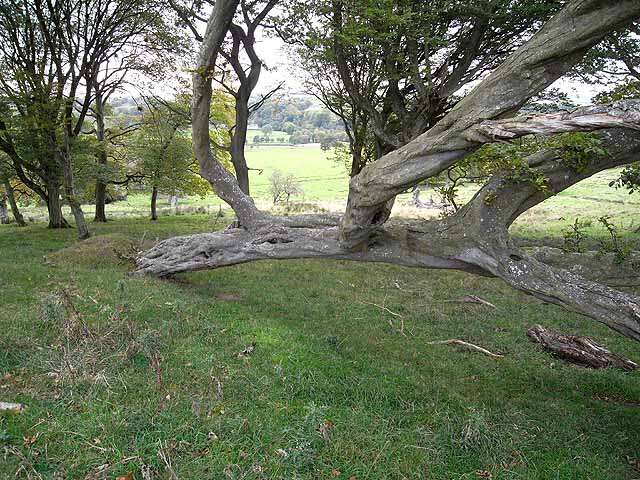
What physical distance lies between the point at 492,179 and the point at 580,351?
3871 mm

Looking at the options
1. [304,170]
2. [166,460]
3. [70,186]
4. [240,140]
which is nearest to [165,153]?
[70,186]

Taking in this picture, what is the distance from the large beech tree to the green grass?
5.23 ft

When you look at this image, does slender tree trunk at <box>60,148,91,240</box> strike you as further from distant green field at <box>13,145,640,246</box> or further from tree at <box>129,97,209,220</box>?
tree at <box>129,97,209,220</box>

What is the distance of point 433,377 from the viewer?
691cm

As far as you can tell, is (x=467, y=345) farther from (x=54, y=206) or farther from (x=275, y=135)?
(x=275, y=135)

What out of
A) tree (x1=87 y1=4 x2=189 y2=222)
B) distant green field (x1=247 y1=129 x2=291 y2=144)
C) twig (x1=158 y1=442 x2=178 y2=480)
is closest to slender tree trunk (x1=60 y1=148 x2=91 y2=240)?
tree (x1=87 y1=4 x2=189 y2=222)

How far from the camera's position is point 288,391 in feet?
19.1

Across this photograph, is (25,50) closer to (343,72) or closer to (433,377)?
(343,72)

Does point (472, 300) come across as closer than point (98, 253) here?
Yes

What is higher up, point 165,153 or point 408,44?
point 408,44

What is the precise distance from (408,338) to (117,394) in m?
5.32

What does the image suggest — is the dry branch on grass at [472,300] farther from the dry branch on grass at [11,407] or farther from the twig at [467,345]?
the dry branch on grass at [11,407]

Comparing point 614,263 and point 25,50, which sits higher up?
point 25,50

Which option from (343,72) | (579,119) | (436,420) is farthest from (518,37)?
(436,420)
